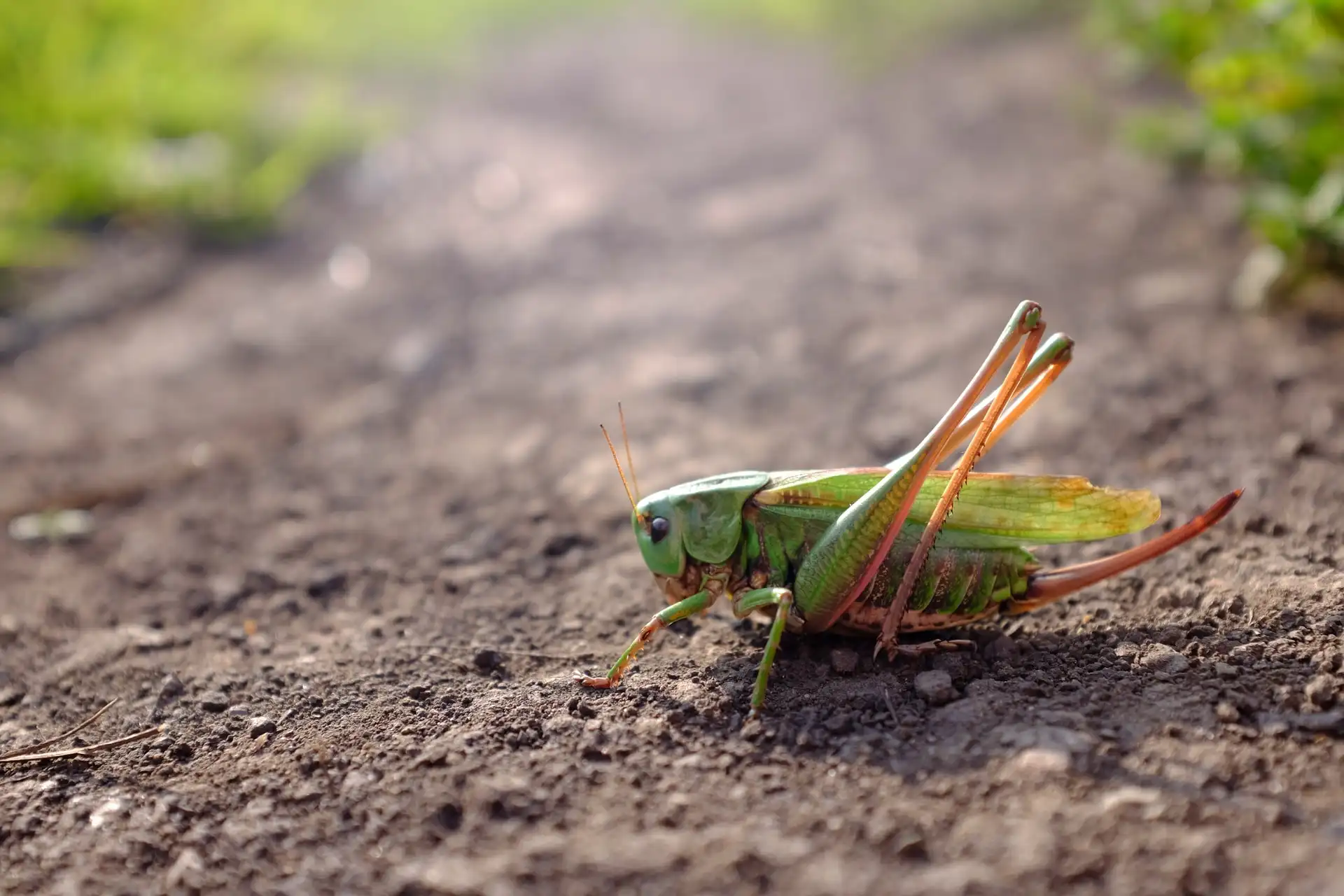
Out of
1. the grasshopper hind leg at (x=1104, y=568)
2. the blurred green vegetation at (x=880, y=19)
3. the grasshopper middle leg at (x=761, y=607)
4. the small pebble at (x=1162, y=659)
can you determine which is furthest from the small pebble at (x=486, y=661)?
the blurred green vegetation at (x=880, y=19)

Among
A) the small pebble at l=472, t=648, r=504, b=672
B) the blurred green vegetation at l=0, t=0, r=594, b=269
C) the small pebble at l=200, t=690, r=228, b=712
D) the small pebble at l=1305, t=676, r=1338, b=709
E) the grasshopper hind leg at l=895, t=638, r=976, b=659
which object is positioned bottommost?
the small pebble at l=1305, t=676, r=1338, b=709

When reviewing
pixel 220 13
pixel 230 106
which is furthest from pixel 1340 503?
pixel 220 13

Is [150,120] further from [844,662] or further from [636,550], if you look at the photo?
[844,662]

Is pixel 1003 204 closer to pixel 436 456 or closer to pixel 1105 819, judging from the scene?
pixel 436 456

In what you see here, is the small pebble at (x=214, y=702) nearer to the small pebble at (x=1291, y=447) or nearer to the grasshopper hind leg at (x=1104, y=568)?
the grasshopper hind leg at (x=1104, y=568)

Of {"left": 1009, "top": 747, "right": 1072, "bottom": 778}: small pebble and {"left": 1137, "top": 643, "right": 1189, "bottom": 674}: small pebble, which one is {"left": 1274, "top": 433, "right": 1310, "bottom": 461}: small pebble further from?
{"left": 1009, "top": 747, "right": 1072, "bottom": 778}: small pebble

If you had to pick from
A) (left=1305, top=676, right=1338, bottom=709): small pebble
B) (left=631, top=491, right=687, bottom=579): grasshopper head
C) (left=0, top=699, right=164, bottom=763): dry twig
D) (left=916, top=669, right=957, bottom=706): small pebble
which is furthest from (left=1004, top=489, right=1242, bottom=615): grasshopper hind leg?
(left=0, top=699, right=164, bottom=763): dry twig

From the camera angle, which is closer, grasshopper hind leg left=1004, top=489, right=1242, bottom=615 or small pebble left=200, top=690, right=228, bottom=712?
grasshopper hind leg left=1004, top=489, right=1242, bottom=615

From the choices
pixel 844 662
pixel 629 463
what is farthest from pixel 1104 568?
pixel 629 463
